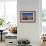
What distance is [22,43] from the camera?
5285 mm

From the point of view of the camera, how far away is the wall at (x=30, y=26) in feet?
17.9

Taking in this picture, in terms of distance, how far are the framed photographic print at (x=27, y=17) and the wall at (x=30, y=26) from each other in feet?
0.38

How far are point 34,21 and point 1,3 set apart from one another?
2.70 meters

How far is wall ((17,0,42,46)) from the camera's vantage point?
546cm

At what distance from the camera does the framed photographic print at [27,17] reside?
5484 millimetres

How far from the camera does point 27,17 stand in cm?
552

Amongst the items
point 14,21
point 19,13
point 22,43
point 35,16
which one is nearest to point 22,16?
point 19,13

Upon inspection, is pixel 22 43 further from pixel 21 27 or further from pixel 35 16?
pixel 35 16

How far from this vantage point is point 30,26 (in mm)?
5508

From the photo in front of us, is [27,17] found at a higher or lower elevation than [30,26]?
higher

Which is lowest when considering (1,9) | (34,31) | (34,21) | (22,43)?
(22,43)

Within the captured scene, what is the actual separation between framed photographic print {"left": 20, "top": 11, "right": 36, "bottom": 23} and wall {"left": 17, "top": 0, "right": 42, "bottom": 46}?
0.38 feet

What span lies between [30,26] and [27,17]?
36 cm

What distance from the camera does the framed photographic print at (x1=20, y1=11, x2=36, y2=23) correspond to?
548 cm
